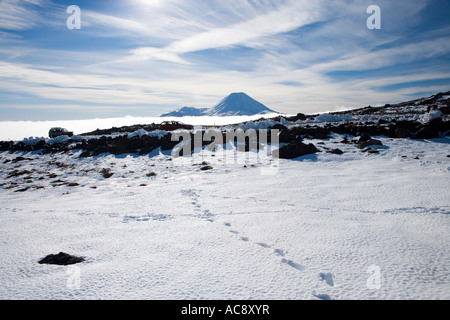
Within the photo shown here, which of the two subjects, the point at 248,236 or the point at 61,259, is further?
the point at 248,236

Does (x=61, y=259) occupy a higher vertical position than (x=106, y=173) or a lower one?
lower

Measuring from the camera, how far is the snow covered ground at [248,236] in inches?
98.2

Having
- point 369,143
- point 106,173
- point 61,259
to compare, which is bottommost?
point 61,259

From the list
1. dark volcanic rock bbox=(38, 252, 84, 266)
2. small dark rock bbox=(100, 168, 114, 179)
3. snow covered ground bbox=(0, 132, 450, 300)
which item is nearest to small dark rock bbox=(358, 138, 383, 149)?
snow covered ground bbox=(0, 132, 450, 300)

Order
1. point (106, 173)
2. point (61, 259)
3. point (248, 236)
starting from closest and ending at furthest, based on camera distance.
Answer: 1. point (61, 259)
2. point (248, 236)
3. point (106, 173)

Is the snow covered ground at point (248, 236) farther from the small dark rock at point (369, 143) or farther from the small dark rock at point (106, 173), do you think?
the small dark rock at point (106, 173)

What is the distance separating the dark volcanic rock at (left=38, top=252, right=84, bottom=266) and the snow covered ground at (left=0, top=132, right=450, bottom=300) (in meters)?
0.15

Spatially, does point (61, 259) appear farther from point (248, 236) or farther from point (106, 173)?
point (106, 173)

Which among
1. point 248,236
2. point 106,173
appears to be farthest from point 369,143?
point 106,173

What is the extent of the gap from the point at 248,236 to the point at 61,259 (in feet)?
8.87

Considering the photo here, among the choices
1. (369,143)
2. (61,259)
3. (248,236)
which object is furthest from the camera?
(369,143)

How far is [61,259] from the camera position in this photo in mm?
3168

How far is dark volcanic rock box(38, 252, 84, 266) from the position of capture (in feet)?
10.2

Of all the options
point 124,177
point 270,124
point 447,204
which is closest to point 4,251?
point 124,177
